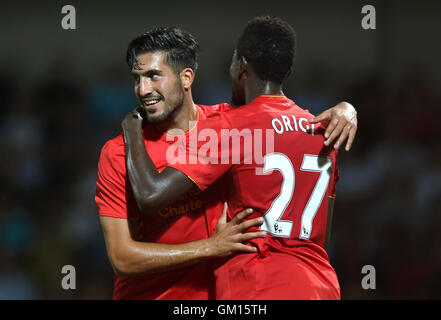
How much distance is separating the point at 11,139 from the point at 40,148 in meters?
0.43

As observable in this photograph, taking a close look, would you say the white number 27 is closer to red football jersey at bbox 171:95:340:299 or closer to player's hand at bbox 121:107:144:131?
red football jersey at bbox 171:95:340:299

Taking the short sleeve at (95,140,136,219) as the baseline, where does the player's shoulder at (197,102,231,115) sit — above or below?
above

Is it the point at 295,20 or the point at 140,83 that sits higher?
the point at 295,20

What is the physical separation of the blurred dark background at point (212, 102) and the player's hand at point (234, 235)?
3340 millimetres

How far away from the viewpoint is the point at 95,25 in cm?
757

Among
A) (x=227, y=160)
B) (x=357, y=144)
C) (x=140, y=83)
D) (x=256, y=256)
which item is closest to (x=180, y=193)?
(x=227, y=160)

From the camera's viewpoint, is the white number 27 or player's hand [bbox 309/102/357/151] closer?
the white number 27

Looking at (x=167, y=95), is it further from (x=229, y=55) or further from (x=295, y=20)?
(x=295, y=20)

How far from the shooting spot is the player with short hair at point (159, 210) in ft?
10.6

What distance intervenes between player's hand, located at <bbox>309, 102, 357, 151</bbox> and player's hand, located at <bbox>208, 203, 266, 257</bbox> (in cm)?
60

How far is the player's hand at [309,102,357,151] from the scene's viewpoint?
3.21m

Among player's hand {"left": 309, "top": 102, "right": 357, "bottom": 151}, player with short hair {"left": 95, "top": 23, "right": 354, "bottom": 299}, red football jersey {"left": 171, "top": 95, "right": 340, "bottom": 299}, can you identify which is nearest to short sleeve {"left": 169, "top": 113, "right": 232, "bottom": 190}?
red football jersey {"left": 171, "top": 95, "right": 340, "bottom": 299}

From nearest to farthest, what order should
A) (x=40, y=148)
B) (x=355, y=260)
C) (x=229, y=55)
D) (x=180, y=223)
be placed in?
1. (x=180, y=223)
2. (x=355, y=260)
3. (x=40, y=148)
4. (x=229, y=55)

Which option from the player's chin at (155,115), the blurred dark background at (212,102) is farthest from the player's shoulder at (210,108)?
the blurred dark background at (212,102)
